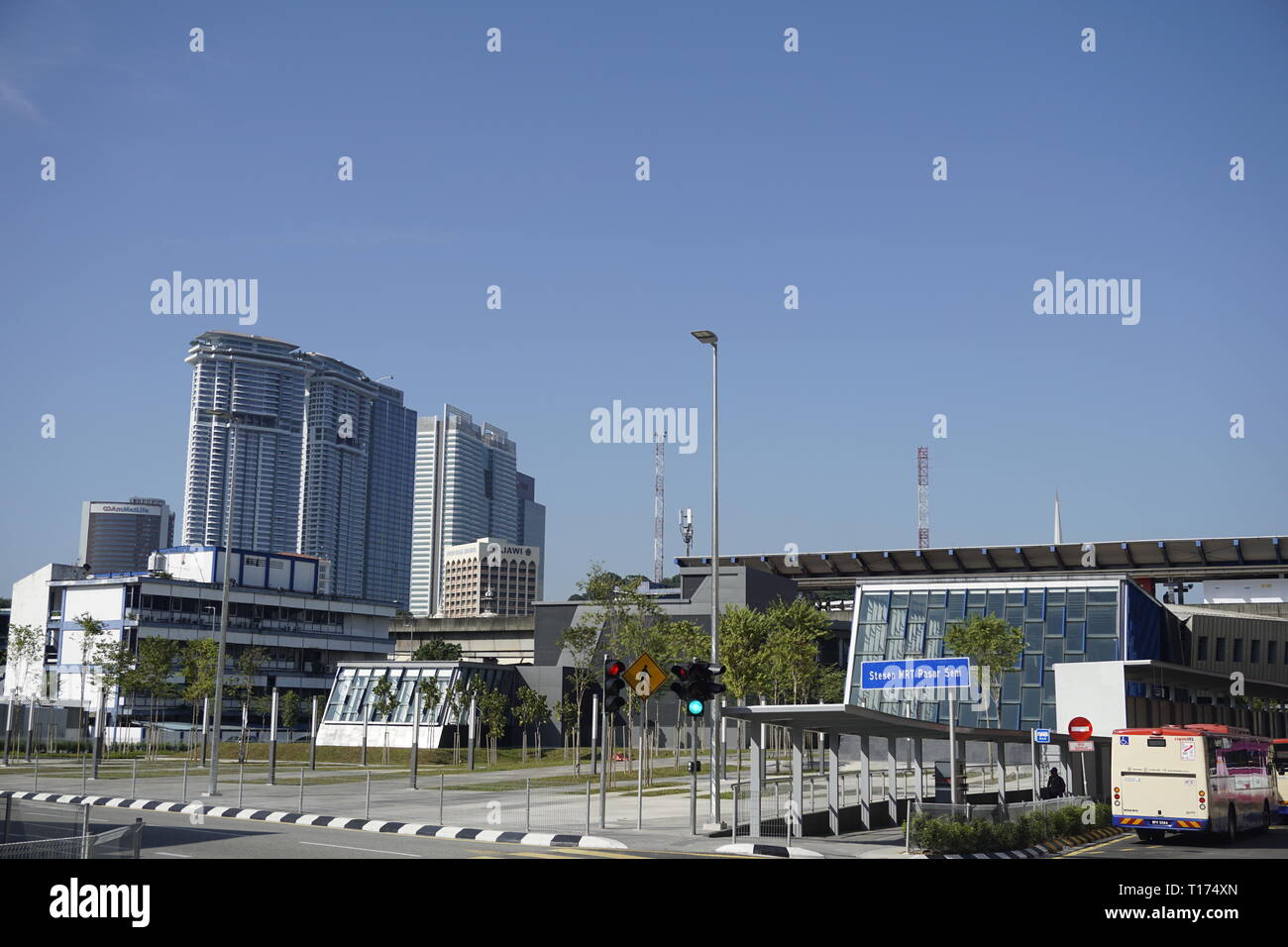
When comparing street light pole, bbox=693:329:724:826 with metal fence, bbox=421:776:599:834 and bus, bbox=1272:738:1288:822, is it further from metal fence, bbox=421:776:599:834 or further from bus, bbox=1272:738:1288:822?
bus, bbox=1272:738:1288:822

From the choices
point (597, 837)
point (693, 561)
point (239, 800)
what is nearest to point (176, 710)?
point (693, 561)

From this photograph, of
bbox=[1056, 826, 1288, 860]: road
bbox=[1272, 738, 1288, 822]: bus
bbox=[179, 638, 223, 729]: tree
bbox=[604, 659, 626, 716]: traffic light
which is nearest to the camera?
bbox=[1056, 826, 1288, 860]: road

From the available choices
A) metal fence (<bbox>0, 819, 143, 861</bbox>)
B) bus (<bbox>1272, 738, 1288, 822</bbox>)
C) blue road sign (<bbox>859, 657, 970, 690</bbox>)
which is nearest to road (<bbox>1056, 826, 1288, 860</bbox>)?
bus (<bbox>1272, 738, 1288, 822</bbox>)

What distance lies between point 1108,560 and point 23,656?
9429 cm

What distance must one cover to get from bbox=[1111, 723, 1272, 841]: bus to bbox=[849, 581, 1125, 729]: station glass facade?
27.1 metres

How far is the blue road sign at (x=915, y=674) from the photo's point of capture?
26.2 m

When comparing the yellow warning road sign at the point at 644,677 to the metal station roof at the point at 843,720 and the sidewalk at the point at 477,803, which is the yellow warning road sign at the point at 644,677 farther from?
the sidewalk at the point at 477,803

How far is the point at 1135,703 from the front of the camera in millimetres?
49594

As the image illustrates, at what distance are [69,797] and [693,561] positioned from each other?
246ft

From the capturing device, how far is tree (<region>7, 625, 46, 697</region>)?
9450 cm

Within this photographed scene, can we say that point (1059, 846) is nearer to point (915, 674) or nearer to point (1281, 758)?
point (915, 674)

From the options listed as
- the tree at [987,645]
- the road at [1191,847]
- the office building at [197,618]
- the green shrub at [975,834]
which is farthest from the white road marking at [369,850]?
the office building at [197,618]
